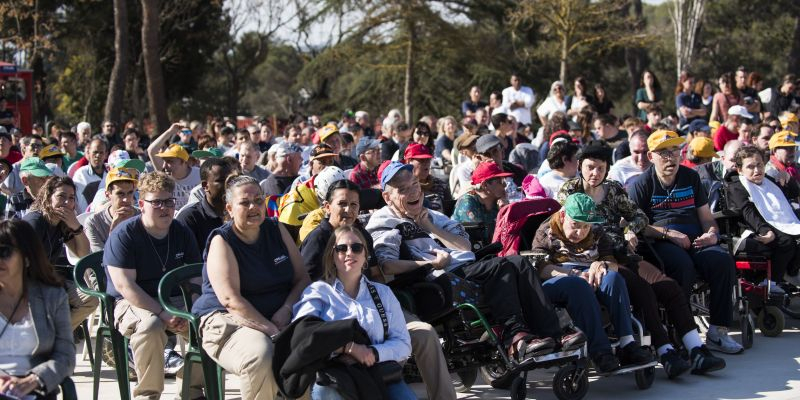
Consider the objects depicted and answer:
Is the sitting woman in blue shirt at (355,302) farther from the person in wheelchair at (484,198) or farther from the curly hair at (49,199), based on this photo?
the curly hair at (49,199)

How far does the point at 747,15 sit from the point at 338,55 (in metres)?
15.3

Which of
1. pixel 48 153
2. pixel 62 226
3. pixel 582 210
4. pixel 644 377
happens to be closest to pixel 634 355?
pixel 644 377

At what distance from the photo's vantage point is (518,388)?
6262mm

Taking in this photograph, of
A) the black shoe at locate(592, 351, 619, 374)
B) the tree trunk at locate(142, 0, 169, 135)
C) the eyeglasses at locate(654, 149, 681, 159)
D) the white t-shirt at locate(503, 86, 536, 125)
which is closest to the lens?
the black shoe at locate(592, 351, 619, 374)

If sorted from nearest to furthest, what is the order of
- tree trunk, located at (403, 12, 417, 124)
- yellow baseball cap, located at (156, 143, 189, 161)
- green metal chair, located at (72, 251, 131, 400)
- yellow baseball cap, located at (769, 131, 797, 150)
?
green metal chair, located at (72, 251, 131, 400), yellow baseball cap, located at (156, 143, 189, 161), yellow baseball cap, located at (769, 131, 797, 150), tree trunk, located at (403, 12, 417, 124)

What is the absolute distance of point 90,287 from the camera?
21.8 ft

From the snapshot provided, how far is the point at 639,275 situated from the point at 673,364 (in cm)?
69

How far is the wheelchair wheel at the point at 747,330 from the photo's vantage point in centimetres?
793

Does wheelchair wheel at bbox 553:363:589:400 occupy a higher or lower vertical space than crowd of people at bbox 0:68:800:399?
lower

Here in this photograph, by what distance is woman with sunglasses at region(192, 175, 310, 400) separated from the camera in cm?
524

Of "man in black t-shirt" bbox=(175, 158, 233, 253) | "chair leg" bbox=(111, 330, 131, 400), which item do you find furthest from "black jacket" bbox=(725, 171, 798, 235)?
"chair leg" bbox=(111, 330, 131, 400)

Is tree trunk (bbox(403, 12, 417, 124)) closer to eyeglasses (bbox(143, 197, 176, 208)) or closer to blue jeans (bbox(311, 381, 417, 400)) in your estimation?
eyeglasses (bbox(143, 197, 176, 208))

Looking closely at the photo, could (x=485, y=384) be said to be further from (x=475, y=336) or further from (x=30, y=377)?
(x=30, y=377)

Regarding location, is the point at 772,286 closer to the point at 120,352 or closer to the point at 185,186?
the point at 185,186
